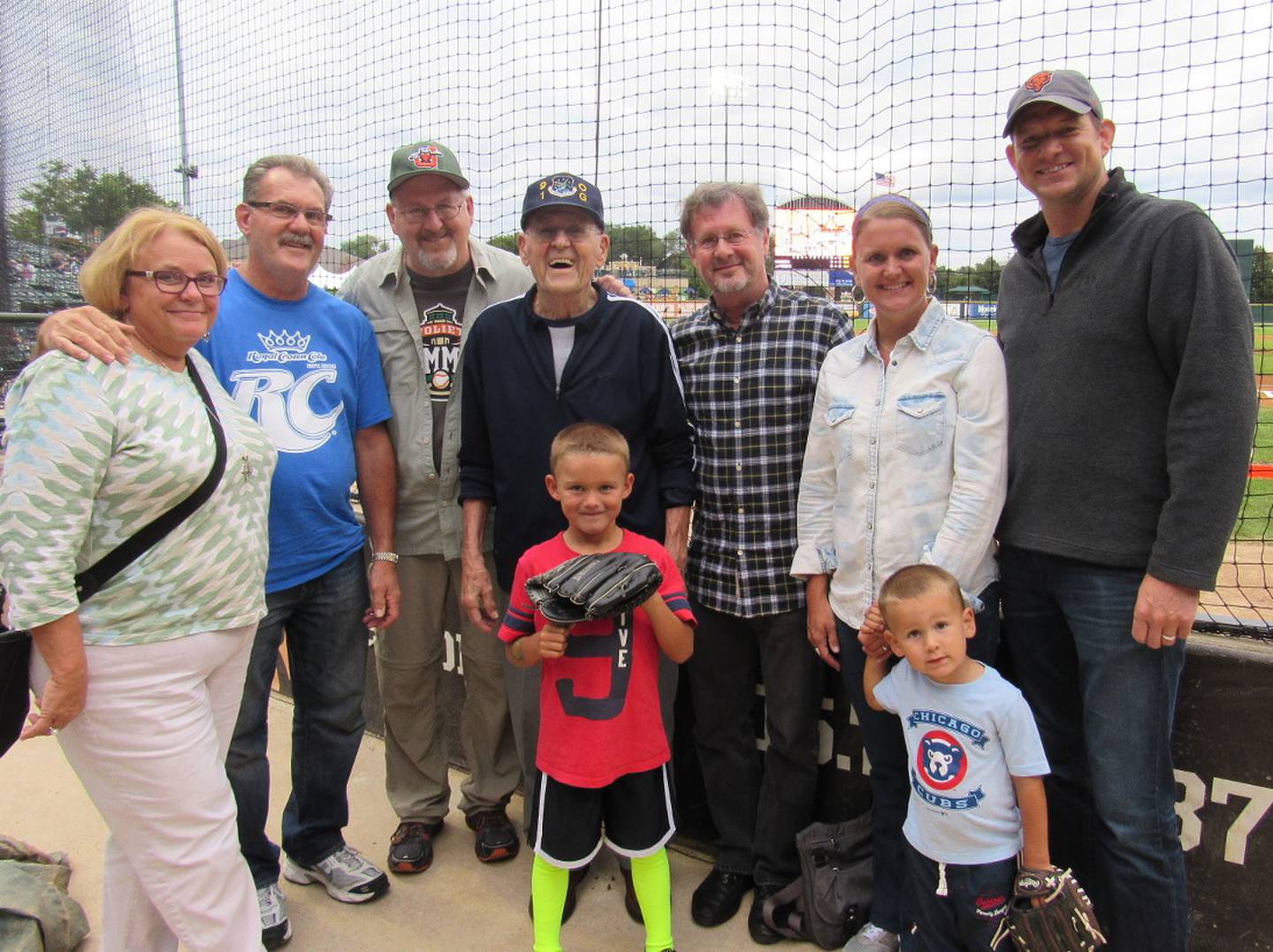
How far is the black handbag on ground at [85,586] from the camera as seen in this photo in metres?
1.69

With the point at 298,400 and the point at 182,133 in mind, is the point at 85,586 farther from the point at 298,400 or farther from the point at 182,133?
the point at 182,133

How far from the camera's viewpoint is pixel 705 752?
264cm

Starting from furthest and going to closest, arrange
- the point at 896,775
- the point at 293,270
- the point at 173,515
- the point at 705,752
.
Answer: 1. the point at 705,752
2. the point at 293,270
3. the point at 896,775
4. the point at 173,515

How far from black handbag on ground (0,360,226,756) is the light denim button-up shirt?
1.51m

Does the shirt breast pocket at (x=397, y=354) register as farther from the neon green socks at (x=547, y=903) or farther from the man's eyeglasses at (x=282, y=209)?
the neon green socks at (x=547, y=903)

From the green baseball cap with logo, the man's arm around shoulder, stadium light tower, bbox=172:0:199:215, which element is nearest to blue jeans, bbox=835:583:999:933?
the man's arm around shoulder

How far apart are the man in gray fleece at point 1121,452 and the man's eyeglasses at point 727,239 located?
0.70 meters

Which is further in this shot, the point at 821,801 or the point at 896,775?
the point at 821,801

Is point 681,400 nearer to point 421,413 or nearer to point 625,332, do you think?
point 625,332

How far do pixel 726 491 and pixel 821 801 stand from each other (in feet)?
3.49

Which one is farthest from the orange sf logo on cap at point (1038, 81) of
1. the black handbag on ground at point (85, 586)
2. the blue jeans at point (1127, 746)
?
the black handbag on ground at point (85, 586)

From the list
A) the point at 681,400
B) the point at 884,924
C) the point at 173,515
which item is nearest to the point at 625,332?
the point at 681,400

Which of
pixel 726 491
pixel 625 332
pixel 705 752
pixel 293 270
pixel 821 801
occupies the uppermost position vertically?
pixel 293 270

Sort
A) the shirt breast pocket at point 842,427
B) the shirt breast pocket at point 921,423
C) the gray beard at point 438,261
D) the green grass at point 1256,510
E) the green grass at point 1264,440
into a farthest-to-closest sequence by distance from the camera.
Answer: the green grass at point 1264,440 → the green grass at point 1256,510 → the gray beard at point 438,261 → the shirt breast pocket at point 842,427 → the shirt breast pocket at point 921,423
